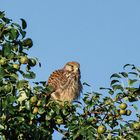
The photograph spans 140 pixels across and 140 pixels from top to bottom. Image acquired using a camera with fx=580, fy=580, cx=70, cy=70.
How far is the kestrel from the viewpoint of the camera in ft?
31.2

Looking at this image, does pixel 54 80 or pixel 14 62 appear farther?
pixel 54 80

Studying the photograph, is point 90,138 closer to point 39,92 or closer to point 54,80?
point 39,92

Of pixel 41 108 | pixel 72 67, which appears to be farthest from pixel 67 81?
pixel 41 108

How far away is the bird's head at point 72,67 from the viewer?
34.0 ft

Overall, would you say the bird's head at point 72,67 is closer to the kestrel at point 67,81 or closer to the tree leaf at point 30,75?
the kestrel at point 67,81

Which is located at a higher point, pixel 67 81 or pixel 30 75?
→ pixel 67 81

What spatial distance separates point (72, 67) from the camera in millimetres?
10469

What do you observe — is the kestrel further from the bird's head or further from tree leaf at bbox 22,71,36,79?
tree leaf at bbox 22,71,36,79

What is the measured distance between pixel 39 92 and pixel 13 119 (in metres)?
0.38

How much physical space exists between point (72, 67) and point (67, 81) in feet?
1.65

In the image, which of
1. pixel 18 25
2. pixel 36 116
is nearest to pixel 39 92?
pixel 36 116

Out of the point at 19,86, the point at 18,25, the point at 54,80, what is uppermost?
A: the point at 54,80

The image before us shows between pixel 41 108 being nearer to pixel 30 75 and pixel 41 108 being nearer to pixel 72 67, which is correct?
pixel 30 75

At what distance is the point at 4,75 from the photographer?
16.4 ft
